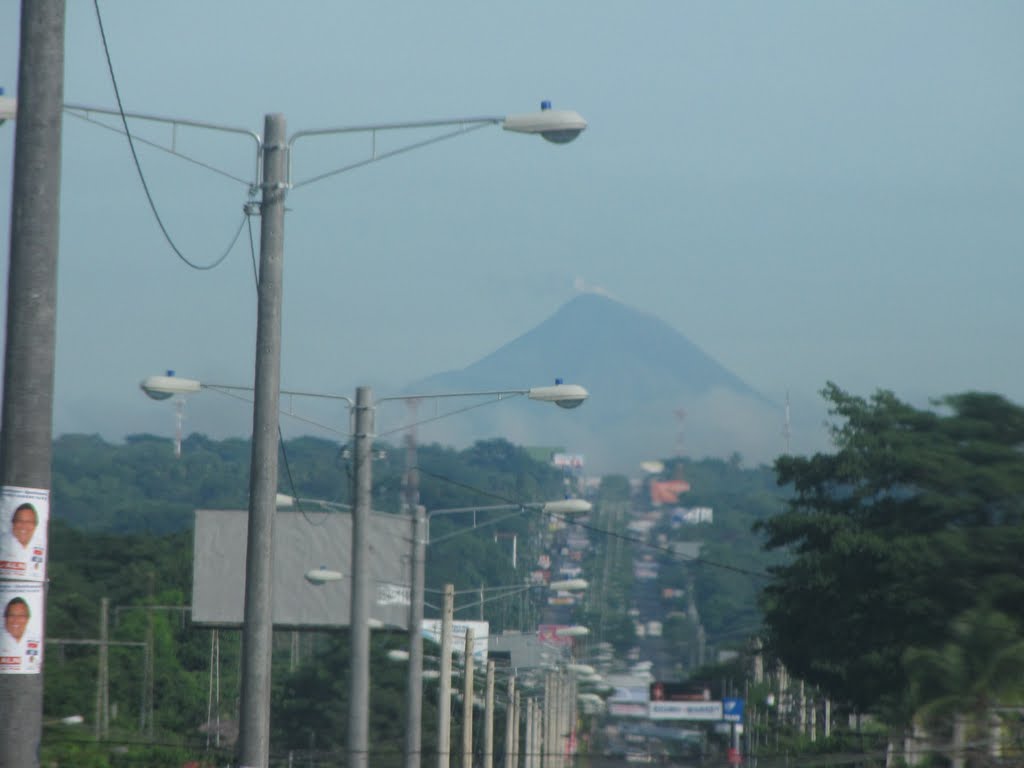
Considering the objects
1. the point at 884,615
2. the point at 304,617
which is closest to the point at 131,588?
the point at 304,617

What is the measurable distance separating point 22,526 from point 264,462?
21.5 ft

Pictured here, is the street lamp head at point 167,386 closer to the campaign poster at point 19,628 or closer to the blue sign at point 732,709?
the campaign poster at point 19,628

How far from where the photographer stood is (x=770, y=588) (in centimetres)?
5578

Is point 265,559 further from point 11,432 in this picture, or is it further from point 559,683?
point 559,683

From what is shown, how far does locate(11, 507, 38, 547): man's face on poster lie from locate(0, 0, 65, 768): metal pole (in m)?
0.15

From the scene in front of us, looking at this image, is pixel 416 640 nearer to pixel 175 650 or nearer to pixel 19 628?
pixel 19 628

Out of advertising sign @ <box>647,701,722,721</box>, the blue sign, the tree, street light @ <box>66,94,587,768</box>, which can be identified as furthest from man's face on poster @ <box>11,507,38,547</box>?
advertising sign @ <box>647,701,722,721</box>

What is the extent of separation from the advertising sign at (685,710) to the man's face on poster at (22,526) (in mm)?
135644

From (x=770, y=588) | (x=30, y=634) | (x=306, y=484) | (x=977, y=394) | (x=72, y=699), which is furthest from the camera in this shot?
(x=306, y=484)

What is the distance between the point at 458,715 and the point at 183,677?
1742 centimetres

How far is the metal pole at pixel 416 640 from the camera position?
27.4 metres

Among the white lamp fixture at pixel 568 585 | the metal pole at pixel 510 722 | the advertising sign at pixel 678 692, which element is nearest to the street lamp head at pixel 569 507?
the white lamp fixture at pixel 568 585

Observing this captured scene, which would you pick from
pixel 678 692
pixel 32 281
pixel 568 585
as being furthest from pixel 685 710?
pixel 32 281

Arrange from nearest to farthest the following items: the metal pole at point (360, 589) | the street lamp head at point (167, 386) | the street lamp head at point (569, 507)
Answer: the street lamp head at point (167, 386), the metal pole at point (360, 589), the street lamp head at point (569, 507)
